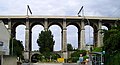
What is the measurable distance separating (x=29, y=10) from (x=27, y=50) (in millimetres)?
19579

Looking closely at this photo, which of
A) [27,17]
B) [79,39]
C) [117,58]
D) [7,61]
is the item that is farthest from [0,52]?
[79,39]

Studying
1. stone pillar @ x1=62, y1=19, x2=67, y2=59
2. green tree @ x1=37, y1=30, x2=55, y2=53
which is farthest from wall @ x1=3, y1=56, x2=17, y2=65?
green tree @ x1=37, y1=30, x2=55, y2=53

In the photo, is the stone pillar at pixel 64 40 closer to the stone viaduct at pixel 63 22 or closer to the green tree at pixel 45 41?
the stone viaduct at pixel 63 22

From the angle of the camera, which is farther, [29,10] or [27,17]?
[29,10]

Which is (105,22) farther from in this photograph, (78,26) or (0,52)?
(0,52)

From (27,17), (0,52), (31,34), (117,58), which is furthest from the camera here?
(31,34)

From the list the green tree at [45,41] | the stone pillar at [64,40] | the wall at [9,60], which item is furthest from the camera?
the green tree at [45,41]

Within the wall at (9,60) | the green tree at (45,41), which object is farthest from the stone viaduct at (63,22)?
the wall at (9,60)

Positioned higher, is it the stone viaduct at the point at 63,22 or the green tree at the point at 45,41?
the stone viaduct at the point at 63,22

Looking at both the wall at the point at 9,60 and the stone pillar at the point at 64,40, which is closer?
the wall at the point at 9,60

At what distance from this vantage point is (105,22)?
137375 millimetres

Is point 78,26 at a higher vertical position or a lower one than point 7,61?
higher

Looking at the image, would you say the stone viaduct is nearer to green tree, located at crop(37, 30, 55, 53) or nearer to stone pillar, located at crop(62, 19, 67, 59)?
stone pillar, located at crop(62, 19, 67, 59)

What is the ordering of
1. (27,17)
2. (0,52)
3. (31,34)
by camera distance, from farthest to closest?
(31,34), (27,17), (0,52)
